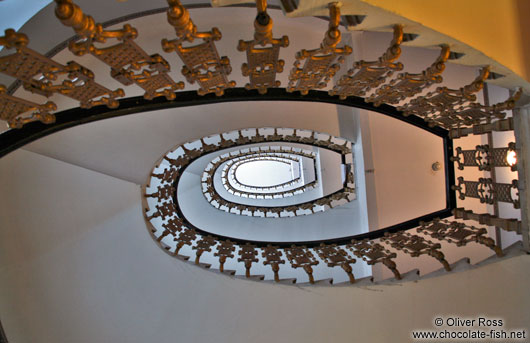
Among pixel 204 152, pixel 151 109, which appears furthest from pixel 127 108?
pixel 204 152

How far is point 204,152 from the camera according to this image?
5230 millimetres

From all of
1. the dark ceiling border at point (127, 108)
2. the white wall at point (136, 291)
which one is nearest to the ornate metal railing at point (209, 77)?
the dark ceiling border at point (127, 108)

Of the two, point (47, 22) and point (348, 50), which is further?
point (47, 22)

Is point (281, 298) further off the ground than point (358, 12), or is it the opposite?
point (358, 12)

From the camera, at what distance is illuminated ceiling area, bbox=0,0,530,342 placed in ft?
5.81

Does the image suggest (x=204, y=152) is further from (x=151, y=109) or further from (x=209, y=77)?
(x=209, y=77)

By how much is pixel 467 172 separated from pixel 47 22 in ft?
22.4

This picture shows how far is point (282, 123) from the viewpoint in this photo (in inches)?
213

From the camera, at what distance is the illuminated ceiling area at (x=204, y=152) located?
177 cm

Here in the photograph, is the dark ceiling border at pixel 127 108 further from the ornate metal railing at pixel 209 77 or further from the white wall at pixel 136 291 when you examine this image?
the white wall at pixel 136 291

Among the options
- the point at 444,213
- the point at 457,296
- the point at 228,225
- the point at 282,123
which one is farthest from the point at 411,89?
the point at 228,225

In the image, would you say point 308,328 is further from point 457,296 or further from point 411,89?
point 411,89

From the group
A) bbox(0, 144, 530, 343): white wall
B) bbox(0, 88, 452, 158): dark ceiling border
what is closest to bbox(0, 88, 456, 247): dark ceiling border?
bbox(0, 88, 452, 158): dark ceiling border

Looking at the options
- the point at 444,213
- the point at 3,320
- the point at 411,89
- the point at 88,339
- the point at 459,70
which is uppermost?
the point at 459,70
